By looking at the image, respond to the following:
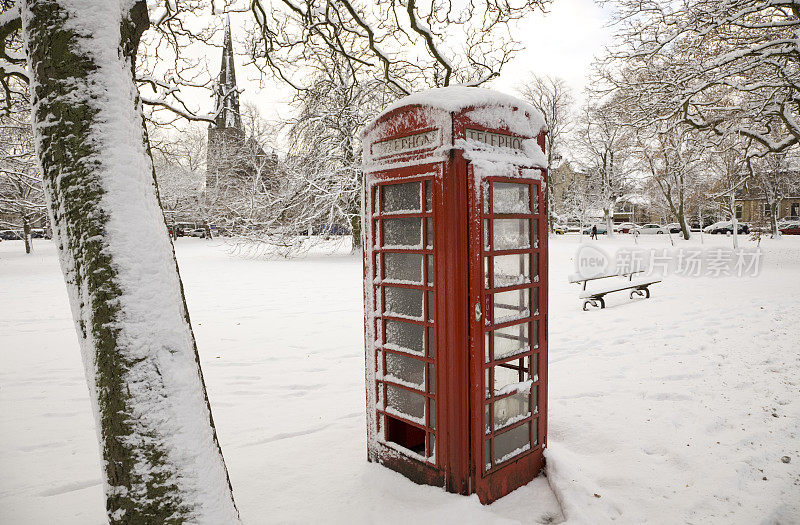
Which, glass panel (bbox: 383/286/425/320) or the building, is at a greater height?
the building

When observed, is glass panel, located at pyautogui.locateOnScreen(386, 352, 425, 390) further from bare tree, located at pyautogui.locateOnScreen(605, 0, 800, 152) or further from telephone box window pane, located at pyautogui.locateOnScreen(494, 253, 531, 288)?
bare tree, located at pyautogui.locateOnScreen(605, 0, 800, 152)

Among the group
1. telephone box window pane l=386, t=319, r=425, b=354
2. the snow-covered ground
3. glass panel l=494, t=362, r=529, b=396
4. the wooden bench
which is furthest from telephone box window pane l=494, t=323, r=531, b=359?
the wooden bench

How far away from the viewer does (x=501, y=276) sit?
9.37ft

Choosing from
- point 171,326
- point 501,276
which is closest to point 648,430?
point 501,276

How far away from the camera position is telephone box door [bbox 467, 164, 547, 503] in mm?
2664

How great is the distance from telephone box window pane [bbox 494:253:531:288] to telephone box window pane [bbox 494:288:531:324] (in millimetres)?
97

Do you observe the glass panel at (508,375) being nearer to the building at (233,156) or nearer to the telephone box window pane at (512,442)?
the telephone box window pane at (512,442)

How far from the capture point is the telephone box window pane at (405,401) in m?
3.09

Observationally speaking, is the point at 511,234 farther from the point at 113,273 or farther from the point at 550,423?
the point at 113,273

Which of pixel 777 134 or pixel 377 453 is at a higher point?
pixel 777 134

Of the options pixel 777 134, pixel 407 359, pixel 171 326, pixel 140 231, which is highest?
pixel 777 134

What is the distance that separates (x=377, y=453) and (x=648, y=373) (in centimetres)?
341

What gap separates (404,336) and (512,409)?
91 centimetres

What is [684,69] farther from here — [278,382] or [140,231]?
[140,231]
